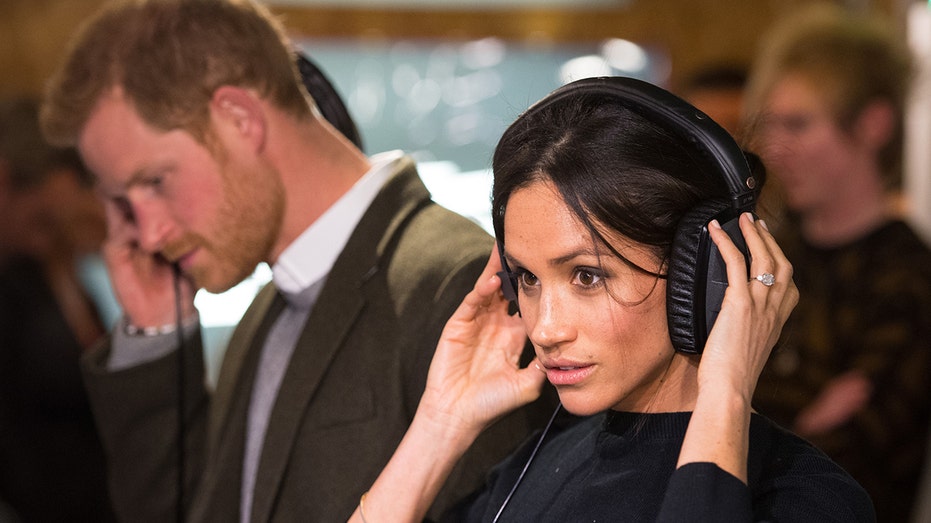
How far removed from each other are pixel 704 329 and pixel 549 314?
15 cm

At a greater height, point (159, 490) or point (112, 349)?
point (112, 349)

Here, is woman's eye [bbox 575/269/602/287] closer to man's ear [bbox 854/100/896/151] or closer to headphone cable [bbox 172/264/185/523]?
headphone cable [bbox 172/264/185/523]

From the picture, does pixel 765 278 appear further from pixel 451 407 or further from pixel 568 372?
pixel 451 407

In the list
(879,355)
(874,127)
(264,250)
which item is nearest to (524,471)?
(264,250)

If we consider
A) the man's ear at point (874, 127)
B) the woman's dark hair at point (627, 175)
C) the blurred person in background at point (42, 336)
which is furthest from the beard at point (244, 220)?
the man's ear at point (874, 127)

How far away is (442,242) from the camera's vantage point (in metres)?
1.48

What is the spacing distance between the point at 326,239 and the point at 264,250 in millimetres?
113

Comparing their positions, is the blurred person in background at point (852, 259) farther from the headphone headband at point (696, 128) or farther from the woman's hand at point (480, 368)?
the headphone headband at point (696, 128)

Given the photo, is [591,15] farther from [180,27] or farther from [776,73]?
[180,27]

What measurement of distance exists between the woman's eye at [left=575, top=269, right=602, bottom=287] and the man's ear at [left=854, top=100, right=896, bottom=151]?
5.59 ft

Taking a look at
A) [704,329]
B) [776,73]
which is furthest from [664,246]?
[776,73]

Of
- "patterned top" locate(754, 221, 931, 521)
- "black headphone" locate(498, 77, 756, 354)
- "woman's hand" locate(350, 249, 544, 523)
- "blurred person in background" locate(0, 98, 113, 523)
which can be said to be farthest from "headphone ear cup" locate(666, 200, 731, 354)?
"blurred person in background" locate(0, 98, 113, 523)

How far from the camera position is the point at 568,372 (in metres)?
1.07

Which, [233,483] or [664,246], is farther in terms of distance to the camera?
[233,483]
